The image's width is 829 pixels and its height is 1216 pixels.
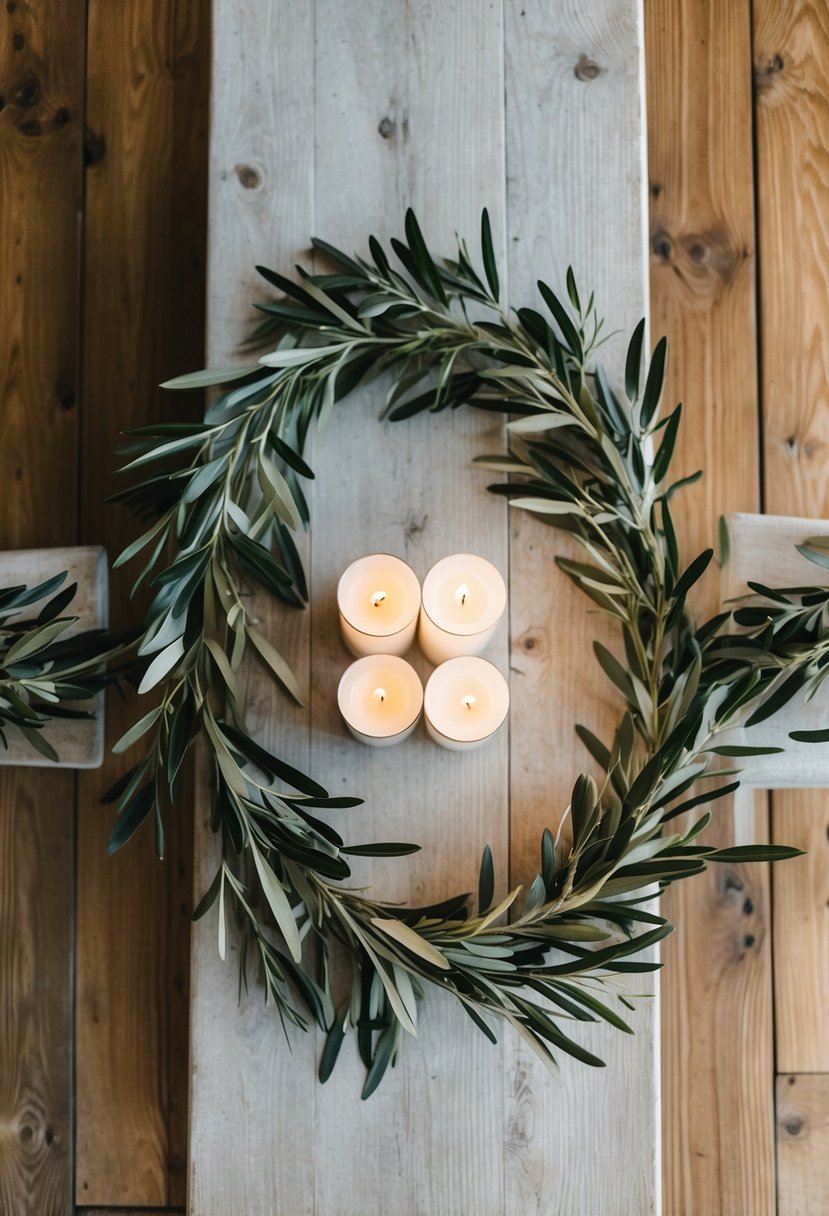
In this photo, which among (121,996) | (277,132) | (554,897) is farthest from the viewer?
(121,996)

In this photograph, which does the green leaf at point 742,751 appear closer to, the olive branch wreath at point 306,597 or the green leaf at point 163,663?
the olive branch wreath at point 306,597

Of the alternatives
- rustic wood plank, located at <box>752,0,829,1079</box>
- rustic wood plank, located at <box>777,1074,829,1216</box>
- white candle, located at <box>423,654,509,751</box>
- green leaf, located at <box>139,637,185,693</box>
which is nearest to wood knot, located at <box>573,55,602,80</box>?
rustic wood plank, located at <box>752,0,829,1079</box>

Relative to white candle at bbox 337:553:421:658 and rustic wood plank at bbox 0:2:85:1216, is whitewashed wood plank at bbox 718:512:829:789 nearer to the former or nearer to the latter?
white candle at bbox 337:553:421:658

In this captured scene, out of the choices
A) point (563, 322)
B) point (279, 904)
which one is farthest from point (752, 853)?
point (563, 322)

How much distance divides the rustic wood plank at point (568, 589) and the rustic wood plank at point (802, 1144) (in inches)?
17.9

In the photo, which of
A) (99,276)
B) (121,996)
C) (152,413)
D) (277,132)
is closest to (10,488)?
(152,413)

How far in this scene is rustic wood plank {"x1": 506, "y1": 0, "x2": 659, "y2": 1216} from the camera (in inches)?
38.1

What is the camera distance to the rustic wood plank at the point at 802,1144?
1.29 metres

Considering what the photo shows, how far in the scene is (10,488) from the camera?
52.7 inches

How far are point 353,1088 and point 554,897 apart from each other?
1.03 ft

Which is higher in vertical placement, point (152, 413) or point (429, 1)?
point (429, 1)

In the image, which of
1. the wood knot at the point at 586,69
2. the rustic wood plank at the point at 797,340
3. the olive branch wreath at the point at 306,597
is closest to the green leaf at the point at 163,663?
the olive branch wreath at the point at 306,597

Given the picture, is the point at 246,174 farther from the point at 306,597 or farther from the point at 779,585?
the point at 779,585

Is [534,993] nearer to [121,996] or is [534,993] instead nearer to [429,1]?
[121,996]
